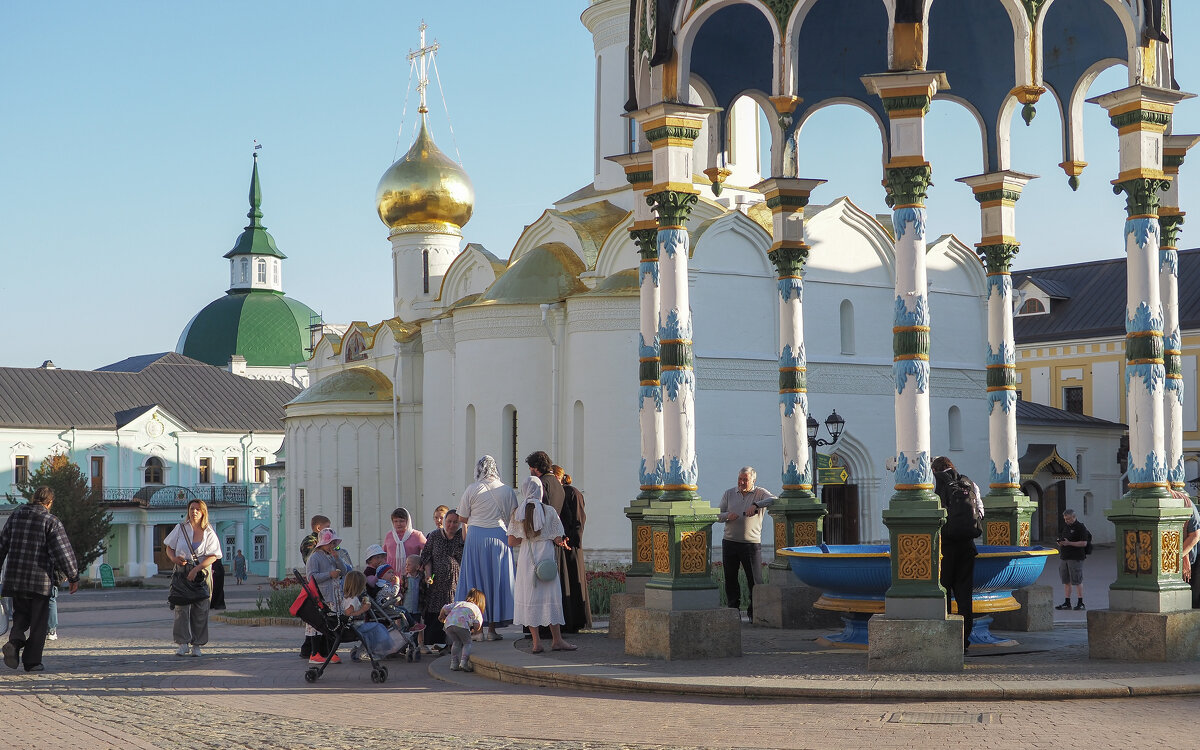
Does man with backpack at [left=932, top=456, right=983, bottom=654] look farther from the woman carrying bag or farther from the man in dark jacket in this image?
the man in dark jacket

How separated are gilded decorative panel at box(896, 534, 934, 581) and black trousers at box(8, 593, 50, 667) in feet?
23.4

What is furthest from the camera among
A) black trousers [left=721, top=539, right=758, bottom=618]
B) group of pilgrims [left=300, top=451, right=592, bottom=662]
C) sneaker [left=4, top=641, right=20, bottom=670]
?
black trousers [left=721, top=539, right=758, bottom=618]

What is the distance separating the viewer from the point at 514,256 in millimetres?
36188

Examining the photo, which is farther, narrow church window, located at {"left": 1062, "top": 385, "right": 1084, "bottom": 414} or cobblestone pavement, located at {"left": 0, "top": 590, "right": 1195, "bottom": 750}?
narrow church window, located at {"left": 1062, "top": 385, "right": 1084, "bottom": 414}

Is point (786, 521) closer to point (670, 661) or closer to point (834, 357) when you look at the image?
point (670, 661)

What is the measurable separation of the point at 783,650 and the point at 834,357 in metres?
21.6

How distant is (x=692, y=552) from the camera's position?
1141 cm

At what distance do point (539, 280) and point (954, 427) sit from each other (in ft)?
35.9

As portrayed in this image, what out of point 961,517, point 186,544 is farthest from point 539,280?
point 961,517

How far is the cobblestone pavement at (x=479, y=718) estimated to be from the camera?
7.91m

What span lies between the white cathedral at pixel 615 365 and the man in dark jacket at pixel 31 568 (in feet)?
61.0

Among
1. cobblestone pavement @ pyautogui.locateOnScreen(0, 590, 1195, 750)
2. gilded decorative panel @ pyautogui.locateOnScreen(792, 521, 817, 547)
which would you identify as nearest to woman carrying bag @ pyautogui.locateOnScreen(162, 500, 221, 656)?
cobblestone pavement @ pyautogui.locateOnScreen(0, 590, 1195, 750)

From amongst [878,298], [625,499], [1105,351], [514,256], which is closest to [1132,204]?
[625,499]

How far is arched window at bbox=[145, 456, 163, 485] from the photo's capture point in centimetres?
6169
